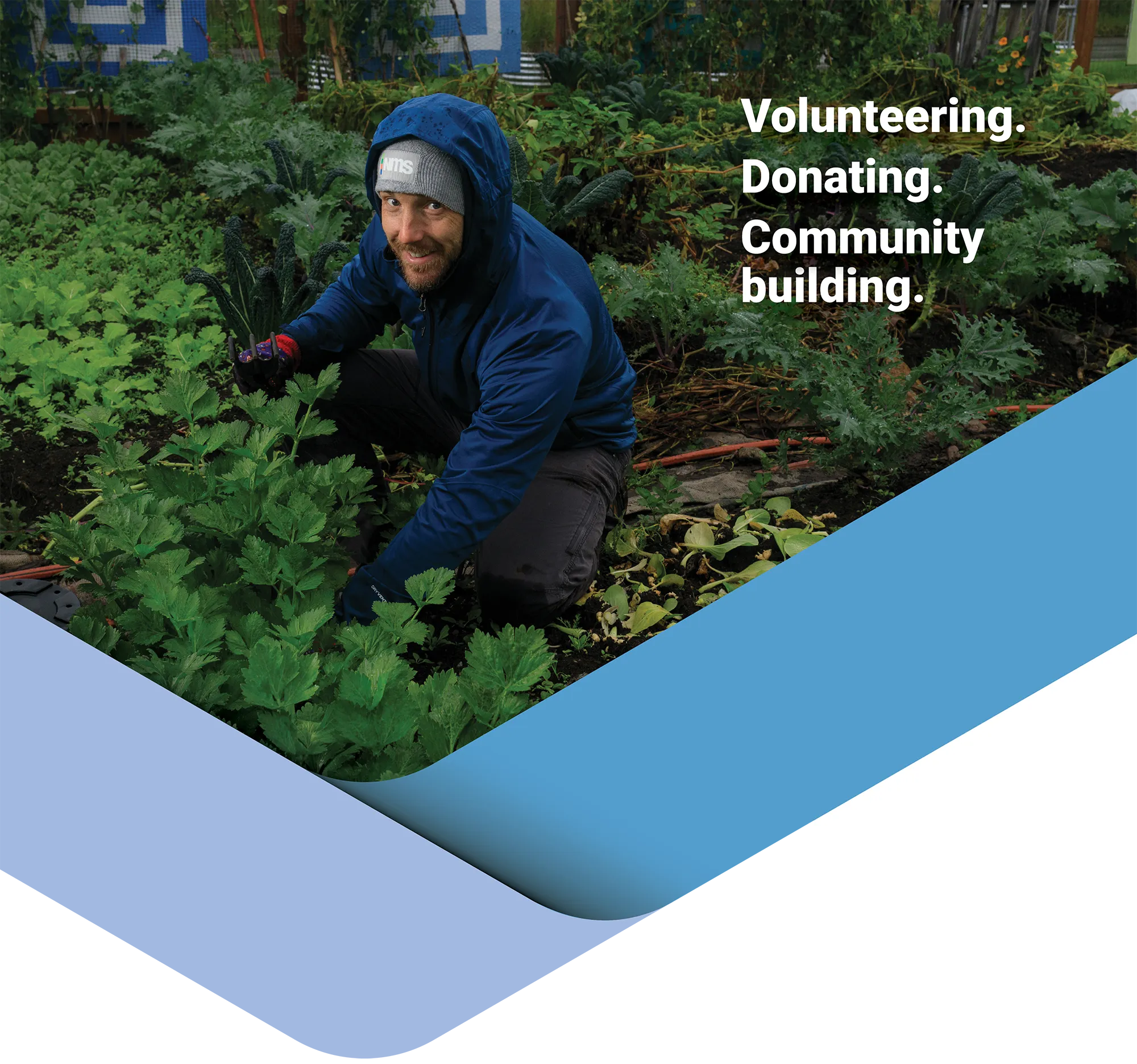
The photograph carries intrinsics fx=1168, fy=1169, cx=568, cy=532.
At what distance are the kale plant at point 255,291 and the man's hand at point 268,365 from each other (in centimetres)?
11

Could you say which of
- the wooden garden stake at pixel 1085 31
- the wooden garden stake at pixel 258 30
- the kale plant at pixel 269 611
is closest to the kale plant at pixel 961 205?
the kale plant at pixel 269 611

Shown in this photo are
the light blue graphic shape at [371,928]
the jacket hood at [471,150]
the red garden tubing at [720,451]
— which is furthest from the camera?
the red garden tubing at [720,451]

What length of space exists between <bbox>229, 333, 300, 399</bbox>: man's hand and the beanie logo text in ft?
2.30

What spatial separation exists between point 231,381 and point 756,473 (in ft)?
5.09

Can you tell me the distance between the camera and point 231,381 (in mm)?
3398

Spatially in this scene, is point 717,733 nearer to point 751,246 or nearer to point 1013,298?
point 1013,298

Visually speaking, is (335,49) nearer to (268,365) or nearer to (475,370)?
(268,365)

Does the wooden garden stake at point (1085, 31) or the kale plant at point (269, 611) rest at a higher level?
the wooden garden stake at point (1085, 31)

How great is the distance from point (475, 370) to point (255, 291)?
0.66m

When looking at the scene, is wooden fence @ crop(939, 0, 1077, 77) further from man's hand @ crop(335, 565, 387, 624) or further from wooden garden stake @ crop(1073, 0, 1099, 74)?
man's hand @ crop(335, 565, 387, 624)

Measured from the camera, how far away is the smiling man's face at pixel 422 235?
6.69 ft

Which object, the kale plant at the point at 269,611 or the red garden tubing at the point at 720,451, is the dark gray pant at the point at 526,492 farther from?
the kale plant at the point at 269,611

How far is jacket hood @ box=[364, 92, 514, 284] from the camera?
6.39 ft

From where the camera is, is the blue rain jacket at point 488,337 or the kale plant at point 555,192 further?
the kale plant at point 555,192
